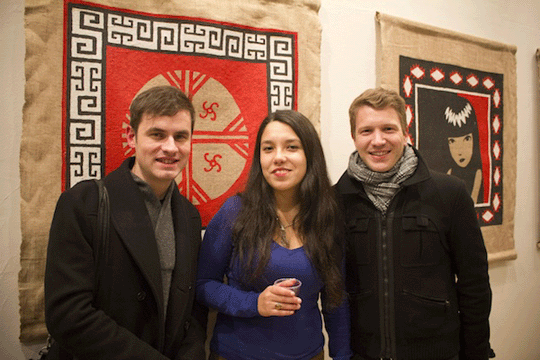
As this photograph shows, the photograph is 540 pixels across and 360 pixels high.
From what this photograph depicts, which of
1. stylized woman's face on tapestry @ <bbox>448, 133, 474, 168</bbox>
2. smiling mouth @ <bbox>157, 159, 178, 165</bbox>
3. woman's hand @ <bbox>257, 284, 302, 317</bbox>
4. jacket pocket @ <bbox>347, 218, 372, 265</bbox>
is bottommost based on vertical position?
woman's hand @ <bbox>257, 284, 302, 317</bbox>

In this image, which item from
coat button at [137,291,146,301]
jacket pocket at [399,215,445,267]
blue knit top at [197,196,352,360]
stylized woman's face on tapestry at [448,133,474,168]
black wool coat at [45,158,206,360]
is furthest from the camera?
stylized woman's face on tapestry at [448,133,474,168]

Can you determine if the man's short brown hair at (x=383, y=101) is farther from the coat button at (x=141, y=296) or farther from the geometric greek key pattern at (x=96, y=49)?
the coat button at (x=141, y=296)

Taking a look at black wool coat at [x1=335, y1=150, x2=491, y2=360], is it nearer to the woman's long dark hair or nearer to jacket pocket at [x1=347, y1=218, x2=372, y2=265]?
jacket pocket at [x1=347, y1=218, x2=372, y2=265]

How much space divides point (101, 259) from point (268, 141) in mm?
707

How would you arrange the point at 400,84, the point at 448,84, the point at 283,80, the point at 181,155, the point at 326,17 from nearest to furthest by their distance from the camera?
the point at 181,155
the point at 283,80
the point at 326,17
the point at 400,84
the point at 448,84

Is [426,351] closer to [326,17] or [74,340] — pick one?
[74,340]

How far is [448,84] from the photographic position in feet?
7.64

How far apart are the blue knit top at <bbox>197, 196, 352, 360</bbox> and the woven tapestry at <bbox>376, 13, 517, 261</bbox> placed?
4.19 feet


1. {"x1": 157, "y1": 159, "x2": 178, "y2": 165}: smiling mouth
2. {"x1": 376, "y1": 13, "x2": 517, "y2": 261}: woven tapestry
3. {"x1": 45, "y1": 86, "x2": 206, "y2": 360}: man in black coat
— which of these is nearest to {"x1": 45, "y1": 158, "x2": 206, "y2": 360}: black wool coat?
{"x1": 45, "y1": 86, "x2": 206, "y2": 360}: man in black coat

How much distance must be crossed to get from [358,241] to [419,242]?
0.76 ft

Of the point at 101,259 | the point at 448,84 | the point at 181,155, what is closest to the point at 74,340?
the point at 101,259

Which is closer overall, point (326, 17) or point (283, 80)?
point (283, 80)

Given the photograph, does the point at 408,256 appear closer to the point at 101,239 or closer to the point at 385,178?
the point at 385,178

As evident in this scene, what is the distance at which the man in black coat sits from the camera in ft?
3.41
